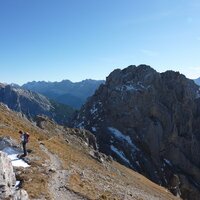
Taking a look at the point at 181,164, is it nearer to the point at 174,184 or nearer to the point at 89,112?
the point at 174,184

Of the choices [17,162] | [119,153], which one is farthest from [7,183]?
[119,153]

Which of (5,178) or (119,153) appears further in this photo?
(119,153)

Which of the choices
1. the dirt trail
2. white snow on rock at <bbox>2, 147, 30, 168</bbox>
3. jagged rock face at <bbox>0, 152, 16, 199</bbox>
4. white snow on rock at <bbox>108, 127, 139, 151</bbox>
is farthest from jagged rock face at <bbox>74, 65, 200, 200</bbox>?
jagged rock face at <bbox>0, 152, 16, 199</bbox>

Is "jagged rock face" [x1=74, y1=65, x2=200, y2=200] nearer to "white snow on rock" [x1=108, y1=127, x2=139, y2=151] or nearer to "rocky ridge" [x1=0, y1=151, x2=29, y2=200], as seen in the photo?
"white snow on rock" [x1=108, y1=127, x2=139, y2=151]

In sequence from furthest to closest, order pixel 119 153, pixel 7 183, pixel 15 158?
pixel 119 153 → pixel 15 158 → pixel 7 183

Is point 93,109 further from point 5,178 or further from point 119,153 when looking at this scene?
point 5,178

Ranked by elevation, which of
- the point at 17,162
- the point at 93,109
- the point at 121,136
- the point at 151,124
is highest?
the point at 93,109

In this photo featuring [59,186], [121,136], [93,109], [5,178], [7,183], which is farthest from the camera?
[93,109]

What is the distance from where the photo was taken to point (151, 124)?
175 metres

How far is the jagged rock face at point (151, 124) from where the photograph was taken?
158 meters

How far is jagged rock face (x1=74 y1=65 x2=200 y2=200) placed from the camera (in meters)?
158

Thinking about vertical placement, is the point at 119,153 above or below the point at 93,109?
below

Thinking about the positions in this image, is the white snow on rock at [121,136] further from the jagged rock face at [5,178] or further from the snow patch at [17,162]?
the jagged rock face at [5,178]

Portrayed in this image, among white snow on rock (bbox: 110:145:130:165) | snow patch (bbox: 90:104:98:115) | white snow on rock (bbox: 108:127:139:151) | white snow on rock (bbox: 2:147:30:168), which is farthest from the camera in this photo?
snow patch (bbox: 90:104:98:115)
